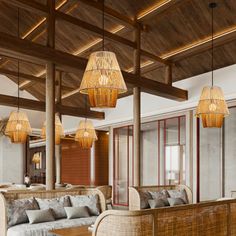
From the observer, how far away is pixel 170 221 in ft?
10.8

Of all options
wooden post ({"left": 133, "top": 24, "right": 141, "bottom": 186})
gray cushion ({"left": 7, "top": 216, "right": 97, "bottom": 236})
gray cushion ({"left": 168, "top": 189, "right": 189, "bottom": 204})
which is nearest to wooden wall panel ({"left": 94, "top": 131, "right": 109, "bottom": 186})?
wooden post ({"left": 133, "top": 24, "right": 141, "bottom": 186})

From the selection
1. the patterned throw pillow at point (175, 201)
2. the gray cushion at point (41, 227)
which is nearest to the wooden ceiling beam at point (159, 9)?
the patterned throw pillow at point (175, 201)

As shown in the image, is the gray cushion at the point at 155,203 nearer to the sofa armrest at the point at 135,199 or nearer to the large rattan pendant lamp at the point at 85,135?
the sofa armrest at the point at 135,199

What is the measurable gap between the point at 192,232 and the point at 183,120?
6.27m

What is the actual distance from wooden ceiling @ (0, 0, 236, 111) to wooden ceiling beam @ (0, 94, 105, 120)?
3.58ft

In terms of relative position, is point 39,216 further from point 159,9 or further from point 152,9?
point 152,9

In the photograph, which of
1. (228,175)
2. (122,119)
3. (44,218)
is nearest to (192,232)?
(44,218)

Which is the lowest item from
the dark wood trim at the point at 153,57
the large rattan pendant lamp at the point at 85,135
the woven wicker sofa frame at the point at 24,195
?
the woven wicker sofa frame at the point at 24,195

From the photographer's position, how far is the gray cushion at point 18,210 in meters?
4.94

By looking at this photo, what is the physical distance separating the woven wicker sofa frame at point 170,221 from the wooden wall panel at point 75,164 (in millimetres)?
10975

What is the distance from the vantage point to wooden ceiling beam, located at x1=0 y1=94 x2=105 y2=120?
981 centimetres

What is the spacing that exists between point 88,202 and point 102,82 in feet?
7.11

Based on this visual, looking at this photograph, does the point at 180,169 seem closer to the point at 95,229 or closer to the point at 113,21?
the point at 113,21

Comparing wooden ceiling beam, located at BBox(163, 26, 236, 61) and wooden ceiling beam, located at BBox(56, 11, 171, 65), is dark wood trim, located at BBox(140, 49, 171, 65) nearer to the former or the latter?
wooden ceiling beam, located at BBox(56, 11, 171, 65)
